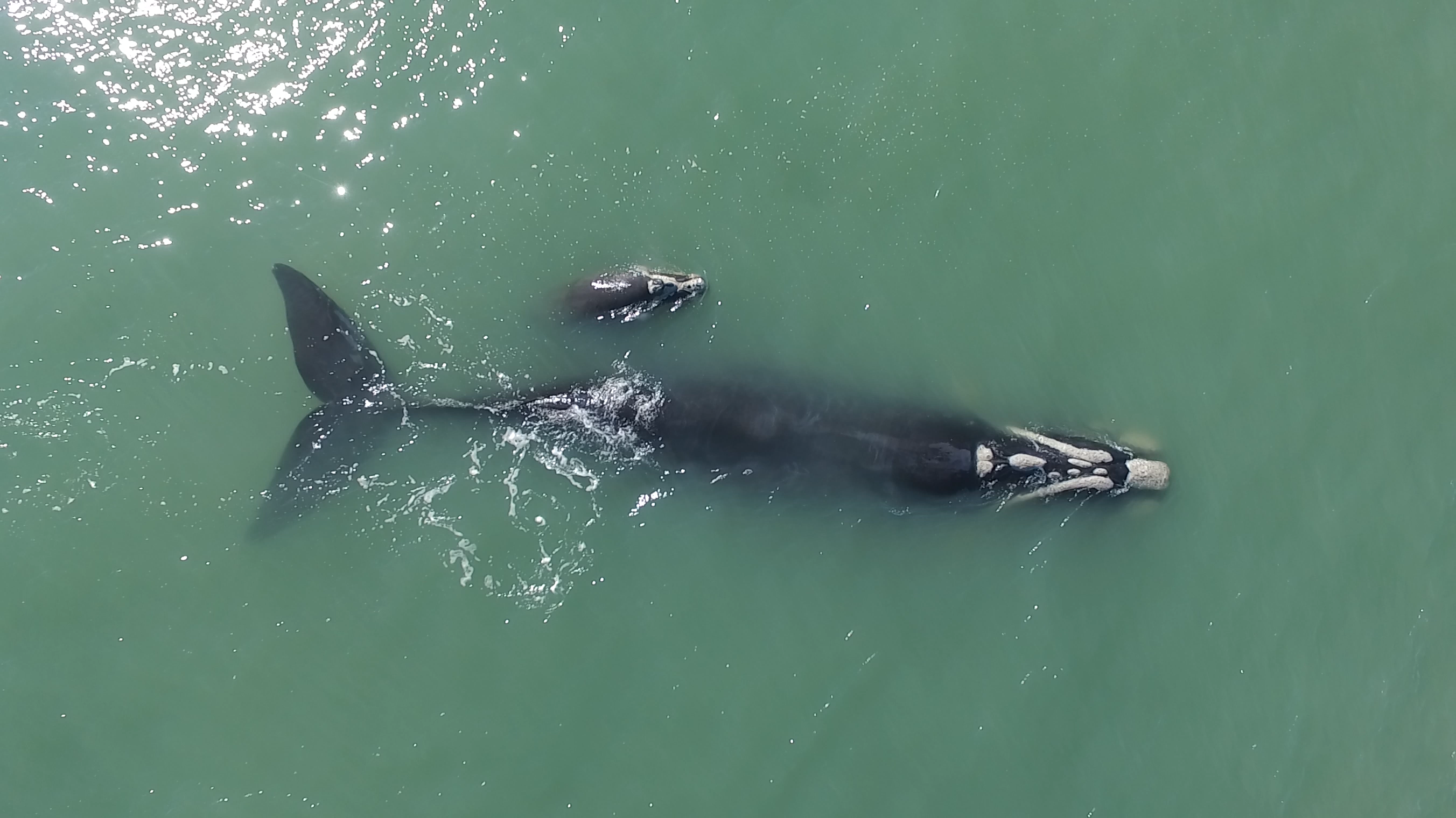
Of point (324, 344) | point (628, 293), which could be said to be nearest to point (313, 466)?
point (324, 344)

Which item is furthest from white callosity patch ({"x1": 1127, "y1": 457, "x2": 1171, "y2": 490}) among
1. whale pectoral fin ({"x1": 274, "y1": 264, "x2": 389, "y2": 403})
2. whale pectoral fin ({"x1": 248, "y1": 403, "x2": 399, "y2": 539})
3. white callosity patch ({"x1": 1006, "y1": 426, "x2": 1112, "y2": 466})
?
whale pectoral fin ({"x1": 248, "y1": 403, "x2": 399, "y2": 539})

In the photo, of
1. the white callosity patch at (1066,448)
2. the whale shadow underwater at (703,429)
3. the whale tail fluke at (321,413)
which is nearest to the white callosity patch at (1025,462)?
the whale shadow underwater at (703,429)

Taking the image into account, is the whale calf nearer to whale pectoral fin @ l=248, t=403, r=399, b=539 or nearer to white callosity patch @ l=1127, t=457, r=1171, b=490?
whale pectoral fin @ l=248, t=403, r=399, b=539

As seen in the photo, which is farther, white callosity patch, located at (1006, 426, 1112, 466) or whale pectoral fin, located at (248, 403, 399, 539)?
white callosity patch, located at (1006, 426, 1112, 466)

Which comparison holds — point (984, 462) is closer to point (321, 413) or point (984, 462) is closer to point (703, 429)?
point (703, 429)

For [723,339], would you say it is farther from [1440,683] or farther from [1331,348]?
[1440,683]

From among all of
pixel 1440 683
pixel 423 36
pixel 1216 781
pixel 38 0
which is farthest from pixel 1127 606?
pixel 38 0

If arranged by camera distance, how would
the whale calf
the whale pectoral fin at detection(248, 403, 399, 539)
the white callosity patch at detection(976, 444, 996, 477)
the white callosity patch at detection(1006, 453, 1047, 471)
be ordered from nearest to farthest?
the whale pectoral fin at detection(248, 403, 399, 539) < the whale calf < the white callosity patch at detection(976, 444, 996, 477) < the white callosity patch at detection(1006, 453, 1047, 471)
